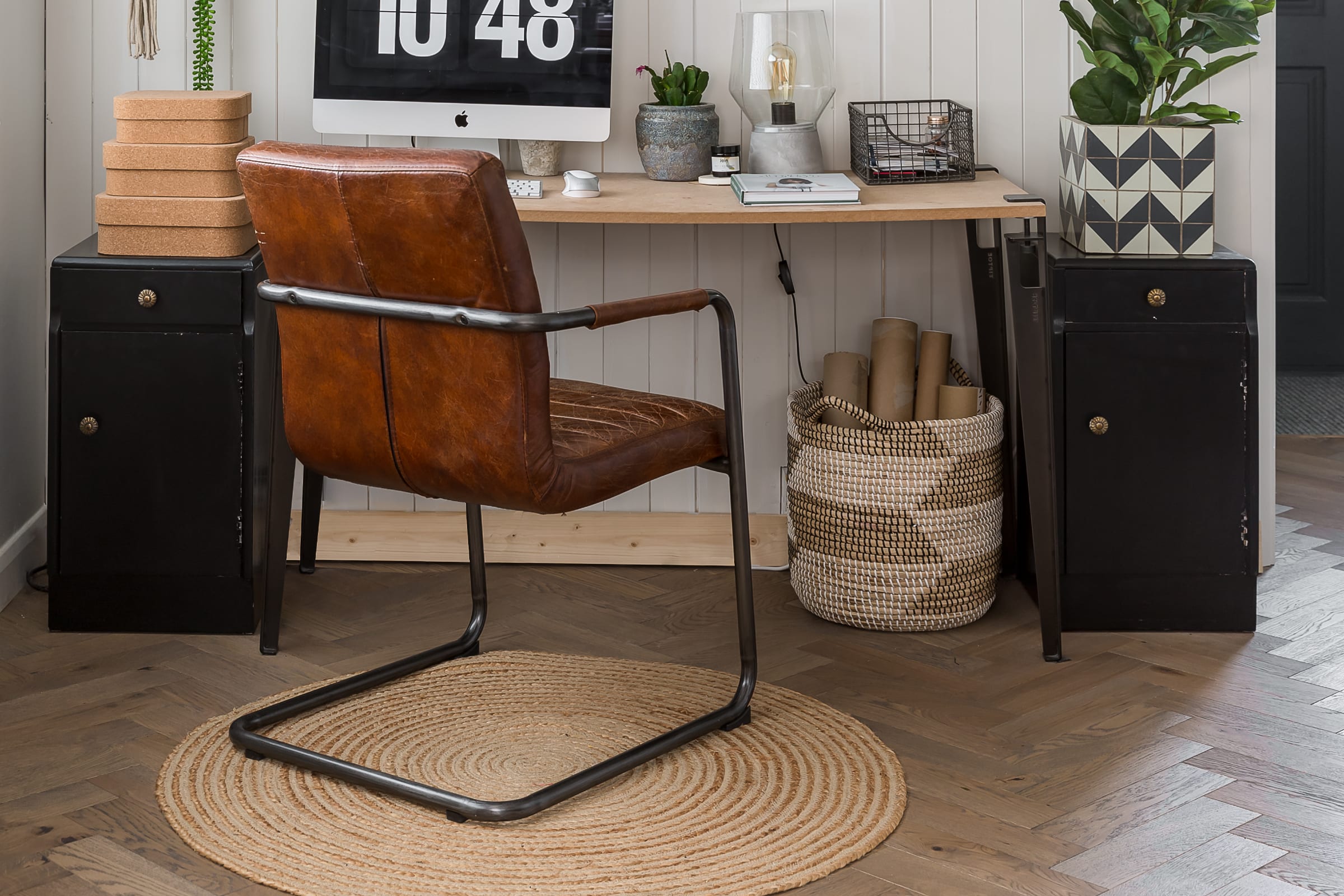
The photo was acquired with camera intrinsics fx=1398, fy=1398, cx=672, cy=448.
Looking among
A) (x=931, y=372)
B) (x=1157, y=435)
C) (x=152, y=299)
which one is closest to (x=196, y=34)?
(x=152, y=299)

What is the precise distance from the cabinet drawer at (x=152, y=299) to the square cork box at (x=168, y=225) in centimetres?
5

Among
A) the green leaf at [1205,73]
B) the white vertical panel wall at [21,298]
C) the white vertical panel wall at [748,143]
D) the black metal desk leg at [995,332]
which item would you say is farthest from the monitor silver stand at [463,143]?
the green leaf at [1205,73]

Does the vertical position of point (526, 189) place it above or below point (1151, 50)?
below

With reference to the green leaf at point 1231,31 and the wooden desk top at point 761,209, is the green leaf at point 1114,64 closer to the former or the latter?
the green leaf at point 1231,31

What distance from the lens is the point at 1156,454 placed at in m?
2.47

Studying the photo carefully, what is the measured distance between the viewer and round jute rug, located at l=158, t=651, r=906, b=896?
1703 mm

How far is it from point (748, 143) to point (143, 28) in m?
1.18

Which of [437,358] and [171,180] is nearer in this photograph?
[437,358]

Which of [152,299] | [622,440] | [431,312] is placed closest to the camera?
[431,312]

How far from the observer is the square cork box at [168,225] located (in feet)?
7.99

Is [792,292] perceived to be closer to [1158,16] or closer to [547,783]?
[1158,16]

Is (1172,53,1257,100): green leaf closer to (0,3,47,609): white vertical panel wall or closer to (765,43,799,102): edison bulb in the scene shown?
(765,43,799,102): edison bulb

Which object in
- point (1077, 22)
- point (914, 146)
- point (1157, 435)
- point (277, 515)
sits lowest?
point (277, 515)

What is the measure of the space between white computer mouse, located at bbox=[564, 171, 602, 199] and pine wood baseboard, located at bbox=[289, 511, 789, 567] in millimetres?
739
